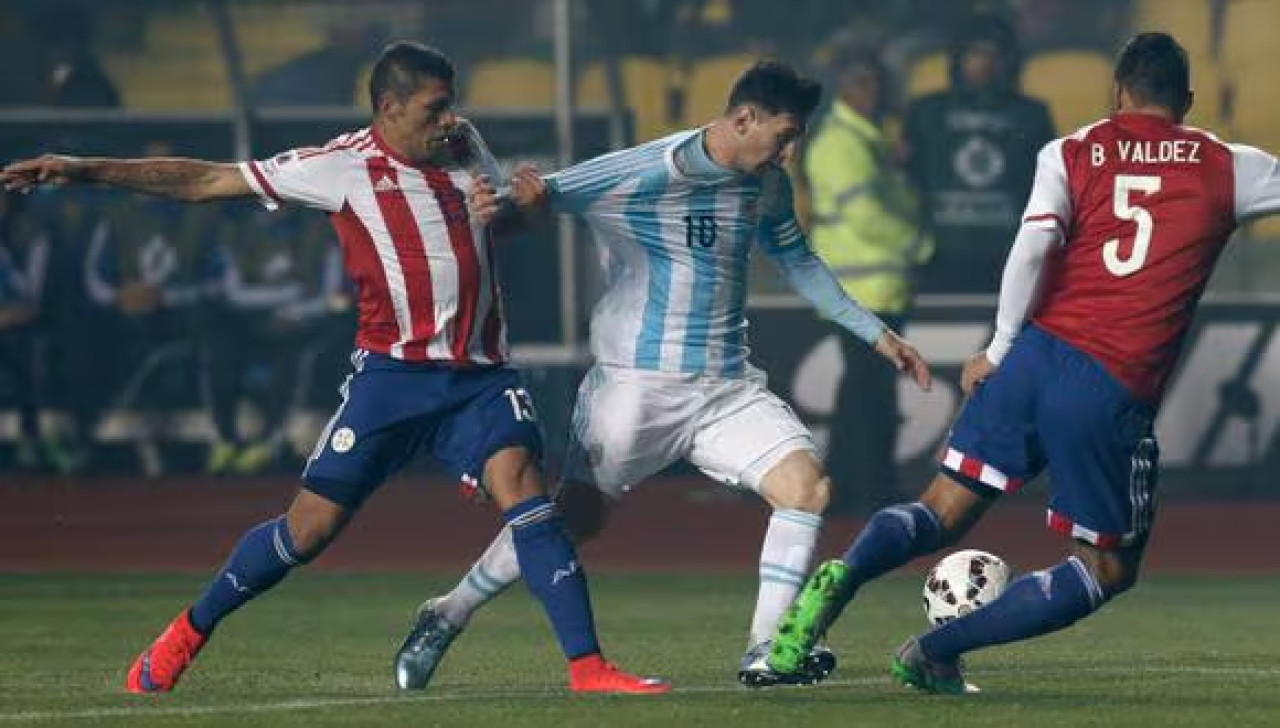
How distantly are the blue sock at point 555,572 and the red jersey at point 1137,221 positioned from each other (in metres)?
1.54

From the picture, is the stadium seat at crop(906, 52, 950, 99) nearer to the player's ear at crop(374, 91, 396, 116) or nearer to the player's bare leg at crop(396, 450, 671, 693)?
the player's ear at crop(374, 91, 396, 116)

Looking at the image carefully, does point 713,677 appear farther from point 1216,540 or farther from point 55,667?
point 1216,540

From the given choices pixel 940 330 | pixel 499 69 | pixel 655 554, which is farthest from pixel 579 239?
pixel 655 554

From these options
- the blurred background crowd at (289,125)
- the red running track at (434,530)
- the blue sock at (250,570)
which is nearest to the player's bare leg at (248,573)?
the blue sock at (250,570)

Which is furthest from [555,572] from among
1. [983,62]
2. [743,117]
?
[983,62]

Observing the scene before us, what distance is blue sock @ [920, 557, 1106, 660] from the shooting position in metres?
9.04

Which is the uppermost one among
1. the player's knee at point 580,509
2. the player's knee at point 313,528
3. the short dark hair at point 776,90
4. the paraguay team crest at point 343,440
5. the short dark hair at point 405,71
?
the short dark hair at point 405,71

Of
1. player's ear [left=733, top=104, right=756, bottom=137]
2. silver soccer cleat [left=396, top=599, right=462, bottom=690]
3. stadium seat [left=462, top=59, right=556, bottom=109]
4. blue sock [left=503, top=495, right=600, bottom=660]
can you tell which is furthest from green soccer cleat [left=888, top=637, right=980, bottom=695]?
stadium seat [left=462, top=59, right=556, bottom=109]

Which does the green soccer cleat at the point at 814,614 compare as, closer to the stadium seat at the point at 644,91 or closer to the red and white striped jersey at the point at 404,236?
the red and white striped jersey at the point at 404,236

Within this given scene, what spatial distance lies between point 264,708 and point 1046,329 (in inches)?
96.6

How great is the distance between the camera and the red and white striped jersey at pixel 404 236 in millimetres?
9406

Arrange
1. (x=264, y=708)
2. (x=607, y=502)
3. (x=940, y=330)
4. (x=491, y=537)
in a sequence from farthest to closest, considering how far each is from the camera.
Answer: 1. (x=940, y=330)
2. (x=491, y=537)
3. (x=607, y=502)
4. (x=264, y=708)

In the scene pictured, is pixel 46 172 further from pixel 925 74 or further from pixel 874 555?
pixel 925 74

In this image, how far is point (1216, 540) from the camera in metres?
16.9
